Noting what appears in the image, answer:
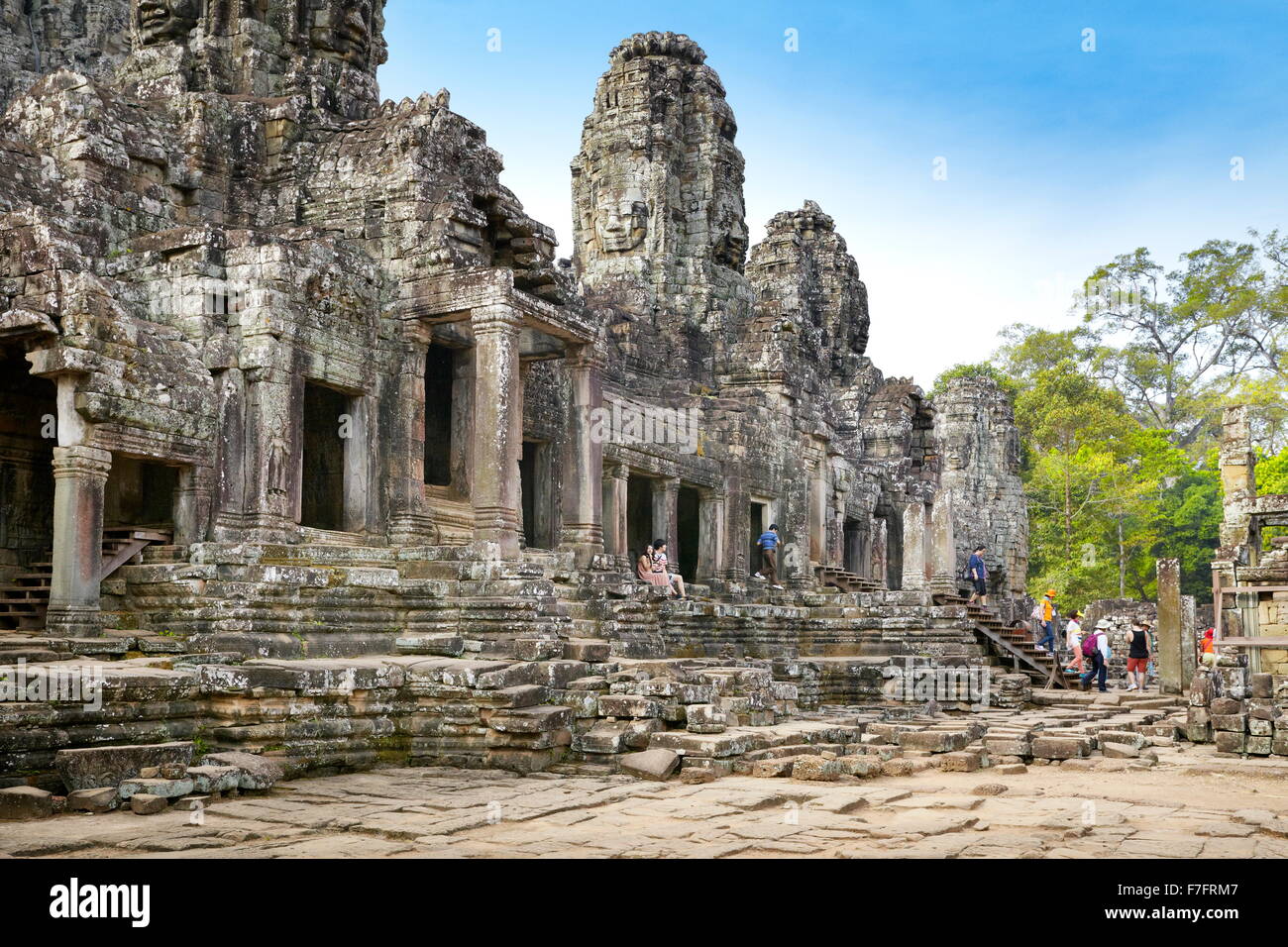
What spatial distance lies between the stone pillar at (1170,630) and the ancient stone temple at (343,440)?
292 centimetres

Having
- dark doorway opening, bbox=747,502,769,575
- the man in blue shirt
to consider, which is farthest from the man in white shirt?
dark doorway opening, bbox=747,502,769,575

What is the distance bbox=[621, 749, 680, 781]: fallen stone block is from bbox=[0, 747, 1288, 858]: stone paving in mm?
147

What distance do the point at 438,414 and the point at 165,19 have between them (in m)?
6.16

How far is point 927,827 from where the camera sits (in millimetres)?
7023

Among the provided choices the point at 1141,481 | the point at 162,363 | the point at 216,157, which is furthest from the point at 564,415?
the point at 1141,481

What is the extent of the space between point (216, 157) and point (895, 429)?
767 inches

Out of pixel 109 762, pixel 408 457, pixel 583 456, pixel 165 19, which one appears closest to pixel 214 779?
pixel 109 762

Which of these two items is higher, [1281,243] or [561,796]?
[1281,243]

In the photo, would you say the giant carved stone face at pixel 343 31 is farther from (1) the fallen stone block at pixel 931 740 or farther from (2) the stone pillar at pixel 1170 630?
(2) the stone pillar at pixel 1170 630

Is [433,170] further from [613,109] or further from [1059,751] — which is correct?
[613,109]

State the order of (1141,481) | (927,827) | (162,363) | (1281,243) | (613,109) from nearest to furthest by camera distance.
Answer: (927,827)
(162,363)
(613,109)
(1141,481)
(1281,243)

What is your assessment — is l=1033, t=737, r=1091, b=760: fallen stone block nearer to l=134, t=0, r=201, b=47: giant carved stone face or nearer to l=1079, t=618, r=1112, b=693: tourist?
l=1079, t=618, r=1112, b=693: tourist

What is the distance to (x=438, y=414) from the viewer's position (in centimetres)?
1728

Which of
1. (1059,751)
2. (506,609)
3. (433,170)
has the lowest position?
(1059,751)
